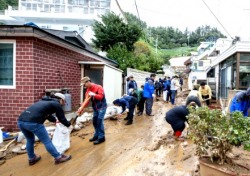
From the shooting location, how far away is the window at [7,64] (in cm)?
715

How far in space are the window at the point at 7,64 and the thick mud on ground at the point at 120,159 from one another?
2.18 m

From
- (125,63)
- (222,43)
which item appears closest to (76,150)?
(125,63)

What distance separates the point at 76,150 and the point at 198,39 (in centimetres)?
7301

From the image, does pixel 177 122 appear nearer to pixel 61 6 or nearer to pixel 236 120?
pixel 236 120

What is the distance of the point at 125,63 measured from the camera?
1980 centimetres

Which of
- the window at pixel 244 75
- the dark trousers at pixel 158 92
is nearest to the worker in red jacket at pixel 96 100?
the window at pixel 244 75

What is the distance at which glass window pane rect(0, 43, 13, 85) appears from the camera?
23.7 ft

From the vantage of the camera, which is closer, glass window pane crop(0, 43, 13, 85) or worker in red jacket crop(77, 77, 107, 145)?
worker in red jacket crop(77, 77, 107, 145)

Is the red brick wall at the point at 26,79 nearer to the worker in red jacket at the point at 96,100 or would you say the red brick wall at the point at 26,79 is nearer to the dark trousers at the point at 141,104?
the worker in red jacket at the point at 96,100

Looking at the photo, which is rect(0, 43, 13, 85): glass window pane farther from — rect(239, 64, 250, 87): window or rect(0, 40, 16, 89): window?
rect(239, 64, 250, 87): window

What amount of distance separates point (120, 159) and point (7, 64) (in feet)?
14.7

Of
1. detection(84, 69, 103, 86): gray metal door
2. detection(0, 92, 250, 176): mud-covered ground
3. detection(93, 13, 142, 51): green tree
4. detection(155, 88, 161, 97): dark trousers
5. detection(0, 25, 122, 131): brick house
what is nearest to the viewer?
detection(0, 92, 250, 176): mud-covered ground

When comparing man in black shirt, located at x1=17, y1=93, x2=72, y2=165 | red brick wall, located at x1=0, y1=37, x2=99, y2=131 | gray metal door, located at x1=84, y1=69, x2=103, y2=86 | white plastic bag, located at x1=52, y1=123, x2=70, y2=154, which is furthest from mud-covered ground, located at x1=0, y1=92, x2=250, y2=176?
gray metal door, located at x1=84, y1=69, x2=103, y2=86

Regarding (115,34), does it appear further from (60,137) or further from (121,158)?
(121,158)
